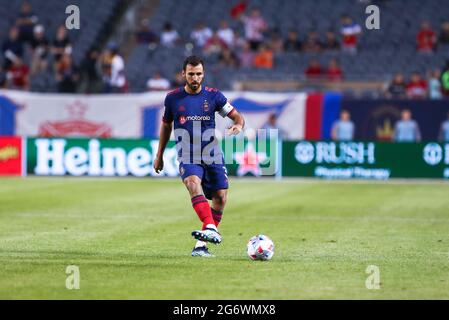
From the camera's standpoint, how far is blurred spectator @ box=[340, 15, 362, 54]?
→ 30312 mm

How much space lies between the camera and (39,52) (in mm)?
31859

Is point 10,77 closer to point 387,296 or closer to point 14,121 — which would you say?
point 14,121

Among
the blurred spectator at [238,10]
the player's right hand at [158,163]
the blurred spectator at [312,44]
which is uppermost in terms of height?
the blurred spectator at [238,10]

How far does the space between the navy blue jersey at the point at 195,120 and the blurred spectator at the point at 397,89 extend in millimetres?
16525

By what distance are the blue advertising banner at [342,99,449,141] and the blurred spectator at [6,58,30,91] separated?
10.2m

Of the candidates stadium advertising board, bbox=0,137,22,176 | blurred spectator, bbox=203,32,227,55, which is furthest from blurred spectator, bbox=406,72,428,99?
stadium advertising board, bbox=0,137,22,176

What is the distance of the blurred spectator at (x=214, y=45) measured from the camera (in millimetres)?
31219

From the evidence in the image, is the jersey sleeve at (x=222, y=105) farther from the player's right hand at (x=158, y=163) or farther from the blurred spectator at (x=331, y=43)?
the blurred spectator at (x=331, y=43)

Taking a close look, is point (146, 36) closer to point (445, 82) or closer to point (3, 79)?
point (3, 79)

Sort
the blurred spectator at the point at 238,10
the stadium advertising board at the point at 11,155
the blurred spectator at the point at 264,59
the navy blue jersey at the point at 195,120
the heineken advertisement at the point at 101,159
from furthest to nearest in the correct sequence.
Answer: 1. the blurred spectator at the point at 238,10
2. the blurred spectator at the point at 264,59
3. the stadium advertising board at the point at 11,155
4. the heineken advertisement at the point at 101,159
5. the navy blue jersey at the point at 195,120

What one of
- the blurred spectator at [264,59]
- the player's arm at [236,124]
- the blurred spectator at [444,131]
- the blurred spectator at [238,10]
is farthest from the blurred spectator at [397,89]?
the player's arm at [236,124]

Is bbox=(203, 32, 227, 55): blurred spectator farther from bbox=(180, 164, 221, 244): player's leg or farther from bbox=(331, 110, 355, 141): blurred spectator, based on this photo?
bbox=(180, 164, 221, 244): player's leg

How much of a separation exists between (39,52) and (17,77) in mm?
1295
